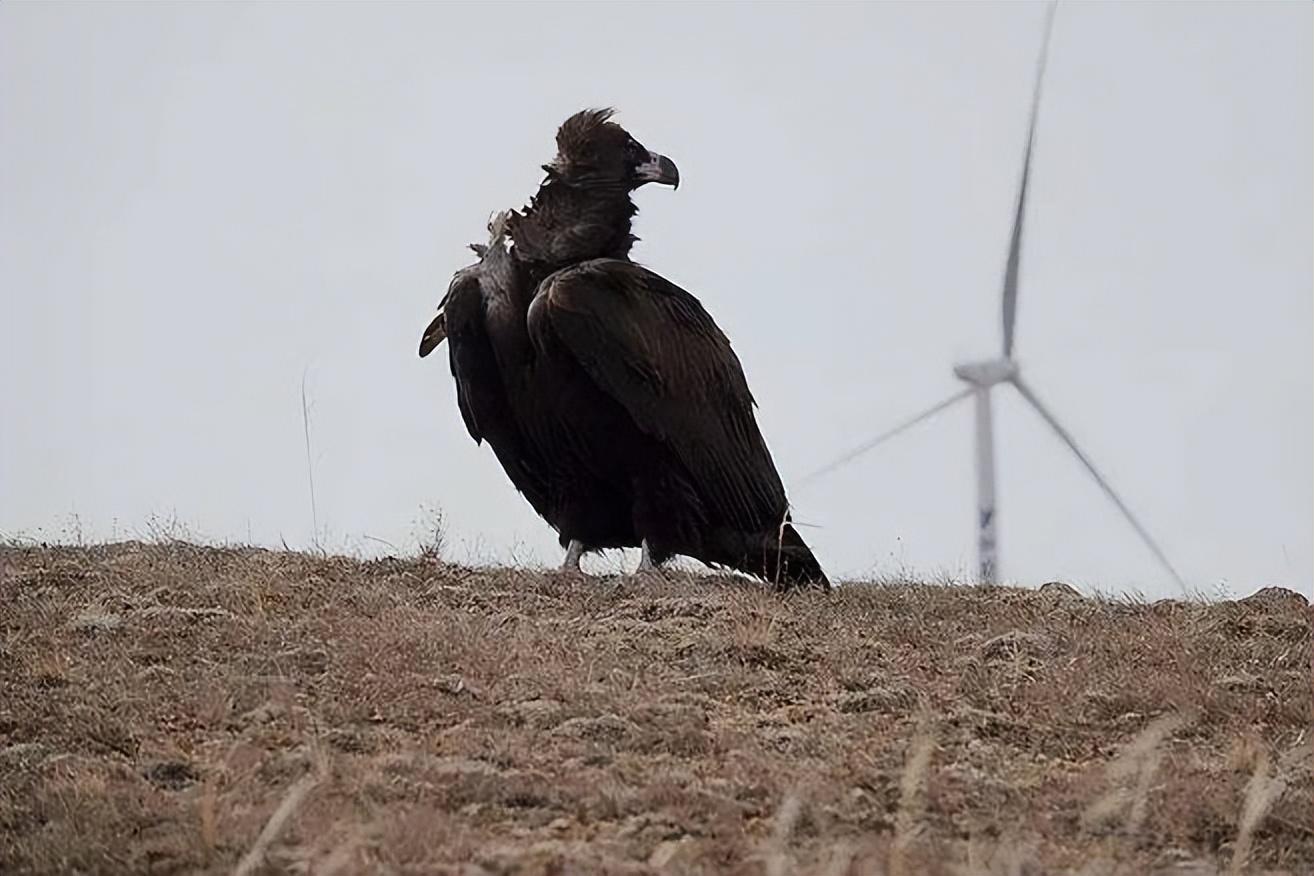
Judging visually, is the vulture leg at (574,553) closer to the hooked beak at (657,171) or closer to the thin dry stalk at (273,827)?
the hooked beak at (657,171)

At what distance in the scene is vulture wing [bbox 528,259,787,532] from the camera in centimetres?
979

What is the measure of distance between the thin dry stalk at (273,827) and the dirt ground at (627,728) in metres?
0.02

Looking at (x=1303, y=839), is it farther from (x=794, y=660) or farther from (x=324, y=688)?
(x=324, y=688)

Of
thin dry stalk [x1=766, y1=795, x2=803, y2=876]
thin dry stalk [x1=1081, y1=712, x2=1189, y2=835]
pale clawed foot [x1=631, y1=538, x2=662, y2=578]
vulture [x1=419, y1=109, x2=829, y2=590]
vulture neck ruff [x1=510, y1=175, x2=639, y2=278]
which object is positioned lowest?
thin dry stalk [x1=766, y1=795, x2=803, y2=876]

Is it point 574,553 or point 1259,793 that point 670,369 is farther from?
point 1259,793

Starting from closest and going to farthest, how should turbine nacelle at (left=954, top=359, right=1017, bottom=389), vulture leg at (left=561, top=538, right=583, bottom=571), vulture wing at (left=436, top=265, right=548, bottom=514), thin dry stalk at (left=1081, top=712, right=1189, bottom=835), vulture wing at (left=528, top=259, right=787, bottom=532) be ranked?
thin dry stalk at (left=1081, top=712, right=1189, bottom=835)
vulture wing at (left=528, top=259, right=787, bottom=532)
vulture wing at (left=436, top=265, right=548, bottom=514)
vulture leg at (left=561, top=538, right=583, bottom=571)
turbine nacelle at (left=954, top=359, right=1017, bottom=389)

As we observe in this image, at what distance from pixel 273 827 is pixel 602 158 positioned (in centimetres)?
669

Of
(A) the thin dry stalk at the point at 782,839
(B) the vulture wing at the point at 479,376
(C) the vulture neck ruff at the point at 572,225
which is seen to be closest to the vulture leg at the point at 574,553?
(B) the vulture wing at the point at 479,376

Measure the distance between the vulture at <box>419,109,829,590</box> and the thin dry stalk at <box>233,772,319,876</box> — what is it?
4726mm

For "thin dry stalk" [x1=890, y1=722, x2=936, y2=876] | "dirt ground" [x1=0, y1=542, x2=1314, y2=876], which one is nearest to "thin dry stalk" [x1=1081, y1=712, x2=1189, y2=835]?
"dirt ground" [x1=0, y1=542, x2=1314, y2=876]

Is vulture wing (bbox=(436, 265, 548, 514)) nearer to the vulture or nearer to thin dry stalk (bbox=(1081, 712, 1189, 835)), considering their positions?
the vulture

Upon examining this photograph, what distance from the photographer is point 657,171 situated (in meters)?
10.9

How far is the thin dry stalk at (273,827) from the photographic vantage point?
4745mm

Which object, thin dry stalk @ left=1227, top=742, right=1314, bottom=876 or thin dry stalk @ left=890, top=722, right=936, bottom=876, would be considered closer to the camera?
thin dry stalk @ left=890, top=722, right=936, bottom=876
